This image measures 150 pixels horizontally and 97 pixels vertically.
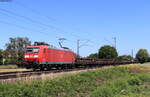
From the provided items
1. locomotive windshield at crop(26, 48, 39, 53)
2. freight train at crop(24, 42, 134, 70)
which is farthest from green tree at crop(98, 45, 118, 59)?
locomotive windshield at crop(26, 48, 39, 53)

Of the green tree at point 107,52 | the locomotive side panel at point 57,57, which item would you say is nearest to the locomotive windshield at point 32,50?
the locomotive side panel at point 57,57

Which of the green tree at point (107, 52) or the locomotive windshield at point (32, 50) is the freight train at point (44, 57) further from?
the green tree at point (107, 52)

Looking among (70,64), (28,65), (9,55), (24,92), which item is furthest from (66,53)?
(9,55)

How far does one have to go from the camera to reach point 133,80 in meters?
28.1

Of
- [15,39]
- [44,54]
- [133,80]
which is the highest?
[15,39]

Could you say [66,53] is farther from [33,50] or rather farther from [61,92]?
[61,92]

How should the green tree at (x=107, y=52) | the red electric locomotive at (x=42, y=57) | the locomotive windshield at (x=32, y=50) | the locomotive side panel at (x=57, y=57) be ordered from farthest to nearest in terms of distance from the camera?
the green tree at (x=107, y=52) → the locomotive side panel at (x=57, y=57) → the locomotive windshield at (x=32, y=50) → the red electric locomotive at (x=42, y=57)

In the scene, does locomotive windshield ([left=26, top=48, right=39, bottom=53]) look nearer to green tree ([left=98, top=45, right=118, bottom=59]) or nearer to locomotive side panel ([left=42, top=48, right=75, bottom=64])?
locomotive side panel ([left=42, top=48, right=75, bottom=64])

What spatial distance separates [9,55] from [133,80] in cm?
9138

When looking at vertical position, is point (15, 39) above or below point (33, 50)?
above

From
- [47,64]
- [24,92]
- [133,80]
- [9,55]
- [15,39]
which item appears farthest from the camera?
[15,39]

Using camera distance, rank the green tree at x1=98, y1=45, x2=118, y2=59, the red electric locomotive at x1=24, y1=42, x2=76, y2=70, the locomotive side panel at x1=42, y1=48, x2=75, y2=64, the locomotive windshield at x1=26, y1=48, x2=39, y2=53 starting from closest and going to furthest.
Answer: the red electric locomotive at x1=24, y1=42, x2=76, y2=70, the locomotive windshield at x1=26, y1=48, x2=39, y2=53, the locomotive side panel at x1=42, y1=48, x2=75, y2=64, the green tree at x1=98, y1=45, x2=118, y2=59

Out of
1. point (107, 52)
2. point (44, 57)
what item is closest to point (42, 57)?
point (44, 57)

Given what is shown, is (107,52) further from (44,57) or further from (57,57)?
(44,57)
